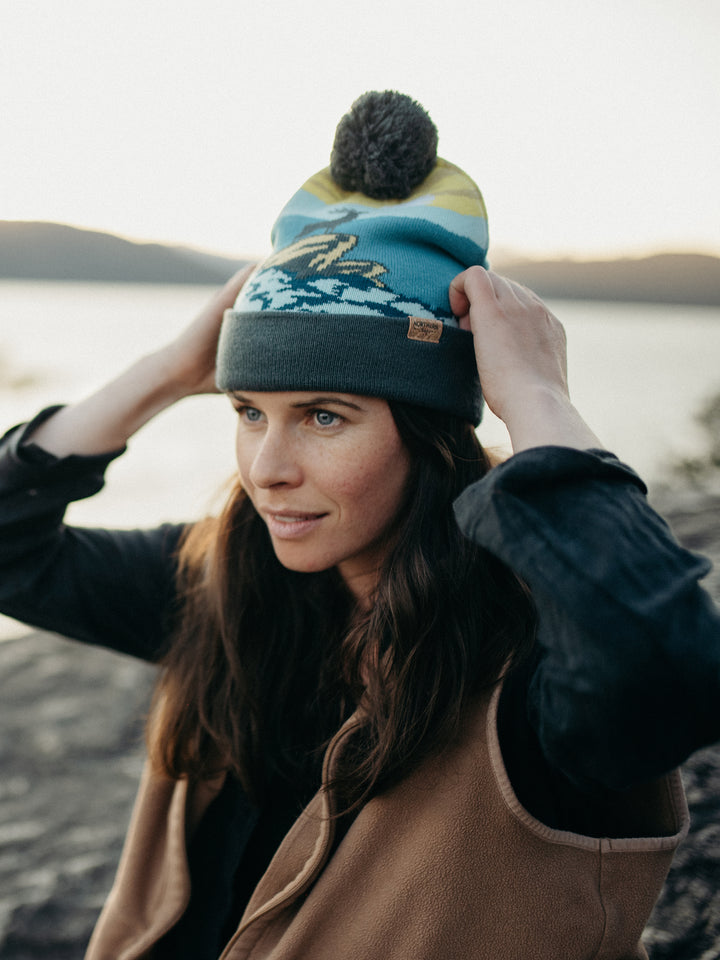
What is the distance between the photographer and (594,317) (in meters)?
32.5

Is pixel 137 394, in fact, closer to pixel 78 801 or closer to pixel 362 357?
pixel 362 357

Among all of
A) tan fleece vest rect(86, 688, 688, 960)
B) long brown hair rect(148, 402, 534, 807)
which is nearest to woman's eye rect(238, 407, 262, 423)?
long brown hair rect(148, 402, 534, 807)

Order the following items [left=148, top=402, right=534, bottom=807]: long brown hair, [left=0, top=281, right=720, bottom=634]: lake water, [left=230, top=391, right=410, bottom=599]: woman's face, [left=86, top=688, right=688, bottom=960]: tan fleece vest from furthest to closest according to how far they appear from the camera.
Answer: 1. [left=0, top=281, right=720, bottom=634]: lake water
2. [left=230, top=391, right=410, bottom=599]: woman's face
3. [left=148, top=402, right=534, bottom=807]: long brown hair
4. [left=86, top=688, right=688, bottom=960]: tan fleece vest

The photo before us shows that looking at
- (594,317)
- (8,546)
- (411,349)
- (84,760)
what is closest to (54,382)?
(84,760)

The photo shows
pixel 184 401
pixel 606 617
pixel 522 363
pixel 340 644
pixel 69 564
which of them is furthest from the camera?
pixel 184 401

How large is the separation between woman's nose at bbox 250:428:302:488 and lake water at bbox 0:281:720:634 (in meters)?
0.66

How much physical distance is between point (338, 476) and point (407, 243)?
601 mm

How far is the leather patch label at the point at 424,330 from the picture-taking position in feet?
5.19

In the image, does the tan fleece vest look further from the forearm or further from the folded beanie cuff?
the folded beanie cuff

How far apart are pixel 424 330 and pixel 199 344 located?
816mm

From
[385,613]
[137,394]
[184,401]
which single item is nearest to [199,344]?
[137,394]

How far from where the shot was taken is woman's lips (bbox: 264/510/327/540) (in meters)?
1.58

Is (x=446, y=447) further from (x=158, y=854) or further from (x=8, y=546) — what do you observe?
(x=158, y=854)

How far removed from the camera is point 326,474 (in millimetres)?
1536
